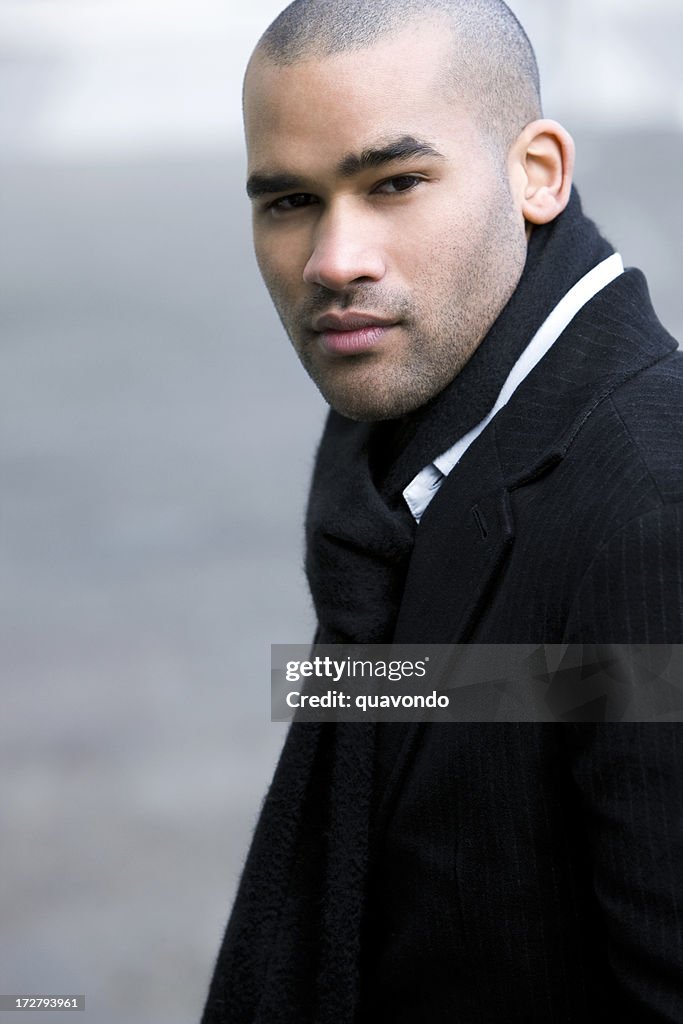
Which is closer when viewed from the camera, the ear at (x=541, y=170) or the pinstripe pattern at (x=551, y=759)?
the pinstripe pattern at (x=551, y=759)

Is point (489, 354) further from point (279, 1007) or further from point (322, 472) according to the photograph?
point (279, 1007)

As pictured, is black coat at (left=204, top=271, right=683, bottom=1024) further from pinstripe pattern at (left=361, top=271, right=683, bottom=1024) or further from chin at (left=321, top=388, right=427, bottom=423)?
chin at (left=321, top=388, right=427, bottom=423)

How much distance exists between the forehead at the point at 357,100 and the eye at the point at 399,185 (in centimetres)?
6

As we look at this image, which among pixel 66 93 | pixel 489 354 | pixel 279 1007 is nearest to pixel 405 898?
pixel 279 1007

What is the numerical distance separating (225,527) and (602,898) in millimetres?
4525

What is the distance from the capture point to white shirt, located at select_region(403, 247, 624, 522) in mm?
1725

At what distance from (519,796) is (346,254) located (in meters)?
0.72

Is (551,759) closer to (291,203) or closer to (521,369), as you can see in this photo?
(521,369)

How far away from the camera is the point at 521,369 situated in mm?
1729

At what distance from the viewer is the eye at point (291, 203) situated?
1.81 meters

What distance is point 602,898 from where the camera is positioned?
1.29 m

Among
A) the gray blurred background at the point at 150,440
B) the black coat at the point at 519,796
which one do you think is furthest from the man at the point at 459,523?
the gray blurred background at the point at 150,440

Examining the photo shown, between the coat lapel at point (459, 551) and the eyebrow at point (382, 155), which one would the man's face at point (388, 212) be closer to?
the eyebrow at point (382, 155)

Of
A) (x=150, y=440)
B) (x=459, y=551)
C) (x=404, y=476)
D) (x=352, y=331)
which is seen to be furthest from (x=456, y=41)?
(x=150, y=440)
